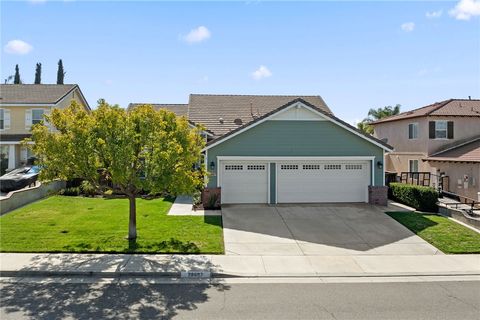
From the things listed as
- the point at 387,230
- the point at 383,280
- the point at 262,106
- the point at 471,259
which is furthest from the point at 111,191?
the point at 262,106

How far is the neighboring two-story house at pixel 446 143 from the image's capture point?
20984 mm

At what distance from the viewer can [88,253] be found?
1072cm

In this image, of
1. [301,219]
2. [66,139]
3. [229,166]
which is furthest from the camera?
[229,166]

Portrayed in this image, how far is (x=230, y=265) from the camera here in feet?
32.8

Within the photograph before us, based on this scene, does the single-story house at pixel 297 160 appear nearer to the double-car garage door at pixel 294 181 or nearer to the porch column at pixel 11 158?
the double-car garage door at pixel 294 181

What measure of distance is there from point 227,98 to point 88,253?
62.9 feet

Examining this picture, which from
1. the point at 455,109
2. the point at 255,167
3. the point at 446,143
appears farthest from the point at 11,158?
the point at 455,109

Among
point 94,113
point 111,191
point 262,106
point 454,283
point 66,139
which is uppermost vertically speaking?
point 262,106

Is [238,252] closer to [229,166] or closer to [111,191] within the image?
[111,191]

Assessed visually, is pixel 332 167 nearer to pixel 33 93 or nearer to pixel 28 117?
pixel 28 117

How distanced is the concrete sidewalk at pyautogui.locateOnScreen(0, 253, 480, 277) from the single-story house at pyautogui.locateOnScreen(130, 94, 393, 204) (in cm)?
748

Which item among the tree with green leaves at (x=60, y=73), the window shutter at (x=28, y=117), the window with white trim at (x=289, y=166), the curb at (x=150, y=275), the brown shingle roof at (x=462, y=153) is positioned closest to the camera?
the curb at (x=150, y=275)

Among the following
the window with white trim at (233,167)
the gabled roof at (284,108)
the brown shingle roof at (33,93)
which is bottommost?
the window with white trim at (233,167)

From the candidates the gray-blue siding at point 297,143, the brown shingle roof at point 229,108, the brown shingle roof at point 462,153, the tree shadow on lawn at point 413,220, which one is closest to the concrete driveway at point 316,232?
the tree shadow on lawn at point 413,220
